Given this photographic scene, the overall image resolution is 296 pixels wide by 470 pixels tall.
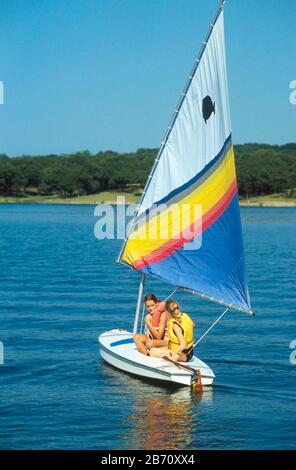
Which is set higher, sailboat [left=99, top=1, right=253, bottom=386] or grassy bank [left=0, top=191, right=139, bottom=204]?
grassy bank [left=0, top=191, right=139, bottom=204]

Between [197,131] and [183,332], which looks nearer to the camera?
[183,332]

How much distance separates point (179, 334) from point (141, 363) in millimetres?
1204

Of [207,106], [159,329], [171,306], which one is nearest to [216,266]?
[171,306]

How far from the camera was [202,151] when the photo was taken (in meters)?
21.8

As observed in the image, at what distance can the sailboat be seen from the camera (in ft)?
70.0

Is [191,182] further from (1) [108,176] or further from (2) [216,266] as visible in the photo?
(1) [108,176]

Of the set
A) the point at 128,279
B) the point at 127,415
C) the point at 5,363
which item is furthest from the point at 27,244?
the point at 127,415

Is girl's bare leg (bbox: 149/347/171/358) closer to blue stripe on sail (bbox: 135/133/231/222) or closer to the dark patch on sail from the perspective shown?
blue stripe on sail (bbox: 135/133/231/222)

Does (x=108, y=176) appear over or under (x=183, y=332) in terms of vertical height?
over

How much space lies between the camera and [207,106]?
21375mm

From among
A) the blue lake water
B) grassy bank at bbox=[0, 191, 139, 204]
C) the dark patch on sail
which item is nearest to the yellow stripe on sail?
the dark patch on sail

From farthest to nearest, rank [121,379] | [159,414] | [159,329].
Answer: [121,379] < [159,329] < [159,414]

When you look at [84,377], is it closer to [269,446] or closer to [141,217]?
[141,217]

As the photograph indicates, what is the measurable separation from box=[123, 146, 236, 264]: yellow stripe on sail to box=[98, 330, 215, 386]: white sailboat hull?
2.26m
